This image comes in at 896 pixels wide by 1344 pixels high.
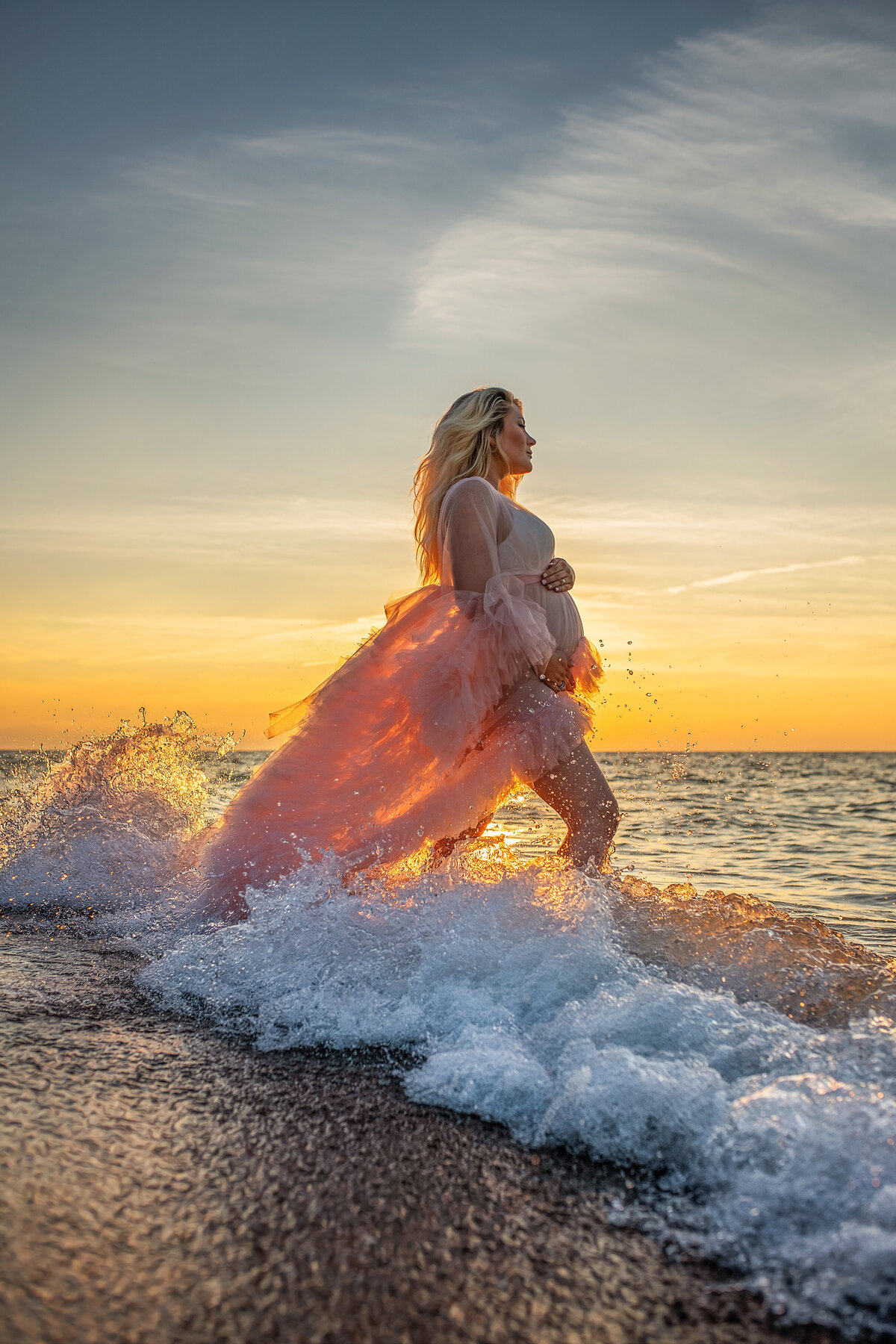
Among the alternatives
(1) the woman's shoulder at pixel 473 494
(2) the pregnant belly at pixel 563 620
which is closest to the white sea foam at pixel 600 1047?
(2) the pregnant belly at pixel 563 620

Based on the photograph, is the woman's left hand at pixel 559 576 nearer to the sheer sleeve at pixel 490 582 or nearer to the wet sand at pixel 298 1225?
the sheer sleeve at pixel 490 582

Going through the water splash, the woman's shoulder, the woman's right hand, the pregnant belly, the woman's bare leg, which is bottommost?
the water splash

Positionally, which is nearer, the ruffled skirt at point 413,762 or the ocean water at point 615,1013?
the ocean water at point 615,1013

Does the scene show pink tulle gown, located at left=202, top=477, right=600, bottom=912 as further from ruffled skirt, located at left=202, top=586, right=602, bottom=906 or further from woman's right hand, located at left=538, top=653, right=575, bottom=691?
woman's right hand, located at left=538, top=653, right=575, bottom=691

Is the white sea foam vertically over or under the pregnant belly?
under

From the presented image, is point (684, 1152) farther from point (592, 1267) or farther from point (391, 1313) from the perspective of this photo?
point (391, 1313)

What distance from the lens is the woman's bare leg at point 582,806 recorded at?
3.92 meters

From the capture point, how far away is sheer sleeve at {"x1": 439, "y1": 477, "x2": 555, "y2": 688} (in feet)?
13.0

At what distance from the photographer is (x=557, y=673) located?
427cm

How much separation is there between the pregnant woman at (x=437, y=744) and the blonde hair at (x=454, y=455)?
0.30 m

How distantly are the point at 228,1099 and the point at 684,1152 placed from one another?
3.45 feet

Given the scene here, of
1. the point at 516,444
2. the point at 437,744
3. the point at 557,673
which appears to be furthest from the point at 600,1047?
the point at 516,444

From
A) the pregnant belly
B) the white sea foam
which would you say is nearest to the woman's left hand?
the pregnant belly

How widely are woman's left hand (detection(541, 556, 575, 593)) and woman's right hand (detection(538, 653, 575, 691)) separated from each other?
1.10 feet
